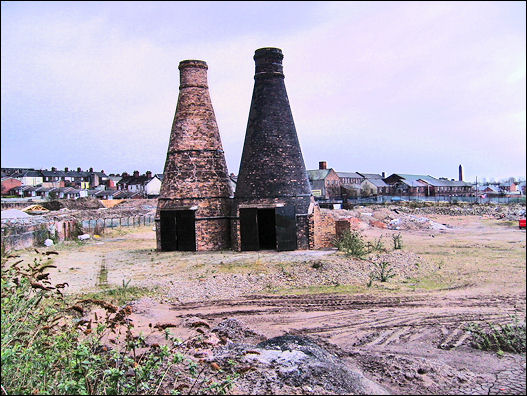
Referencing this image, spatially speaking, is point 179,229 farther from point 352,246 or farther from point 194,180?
point 352,246

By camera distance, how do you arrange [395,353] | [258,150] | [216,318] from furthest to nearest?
[258,150], [216,318], [395,353]

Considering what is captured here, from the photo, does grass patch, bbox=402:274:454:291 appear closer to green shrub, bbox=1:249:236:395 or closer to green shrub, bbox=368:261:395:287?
green shrub, bbox=368:261:395:287

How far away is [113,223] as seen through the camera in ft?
119

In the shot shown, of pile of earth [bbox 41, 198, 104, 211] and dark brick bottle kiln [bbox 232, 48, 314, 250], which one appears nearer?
dark brick bottle kiln [bbox 232, 48, 314, 250]

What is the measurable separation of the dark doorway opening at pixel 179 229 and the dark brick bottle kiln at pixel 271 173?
5.60ft

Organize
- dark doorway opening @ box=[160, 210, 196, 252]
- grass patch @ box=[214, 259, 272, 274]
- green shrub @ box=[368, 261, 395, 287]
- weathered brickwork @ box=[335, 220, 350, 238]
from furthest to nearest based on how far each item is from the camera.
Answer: dark doorway opening @ box=[160, 210, 196, 252] → weathered brickwork @ box=[335, 220, 350, 238] → grass patch @ box=[214, 259, 272, 274] → green shrub @ box=[368, 261, 395, 287]

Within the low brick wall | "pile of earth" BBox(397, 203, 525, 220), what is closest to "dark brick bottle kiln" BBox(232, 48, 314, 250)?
the low brick wall

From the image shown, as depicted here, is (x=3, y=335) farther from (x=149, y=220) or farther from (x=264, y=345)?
(x=149, y=220)

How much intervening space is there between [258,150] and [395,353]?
11365mm

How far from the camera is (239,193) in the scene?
1752 centimetres

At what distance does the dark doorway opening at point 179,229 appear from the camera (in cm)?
1788

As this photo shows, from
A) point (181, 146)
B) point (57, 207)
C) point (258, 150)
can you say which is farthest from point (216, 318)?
point (57, 207)

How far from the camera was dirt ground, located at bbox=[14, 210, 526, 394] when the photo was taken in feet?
19.5

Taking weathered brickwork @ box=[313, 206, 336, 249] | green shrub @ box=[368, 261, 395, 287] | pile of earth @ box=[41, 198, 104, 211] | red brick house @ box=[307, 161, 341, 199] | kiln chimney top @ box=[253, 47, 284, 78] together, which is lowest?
green shrub @ box=[368, 261, 395, 287]
